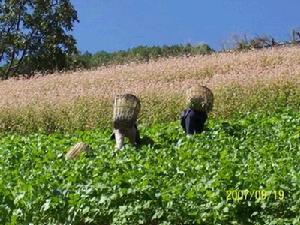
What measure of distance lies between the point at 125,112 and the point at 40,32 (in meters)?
21.6

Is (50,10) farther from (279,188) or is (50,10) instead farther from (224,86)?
(279,188)

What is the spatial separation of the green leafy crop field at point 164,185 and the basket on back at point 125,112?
33 cm

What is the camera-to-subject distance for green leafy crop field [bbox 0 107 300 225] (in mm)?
6566

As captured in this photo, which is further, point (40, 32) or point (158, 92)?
point (40, 32)

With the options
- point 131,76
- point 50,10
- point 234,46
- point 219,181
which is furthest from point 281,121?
point 50,10

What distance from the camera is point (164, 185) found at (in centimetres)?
716

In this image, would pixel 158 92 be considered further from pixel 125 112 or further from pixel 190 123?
pixel 125 112

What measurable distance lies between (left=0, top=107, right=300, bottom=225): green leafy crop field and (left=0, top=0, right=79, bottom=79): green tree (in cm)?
2109

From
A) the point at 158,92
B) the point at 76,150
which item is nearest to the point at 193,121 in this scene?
the point at 76,150

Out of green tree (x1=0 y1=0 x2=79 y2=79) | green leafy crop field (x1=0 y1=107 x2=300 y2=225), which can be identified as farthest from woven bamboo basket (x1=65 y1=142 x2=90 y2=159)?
green tree (x1=0 y1=0 x2=79 y2=79)

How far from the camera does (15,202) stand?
7.31 metres
